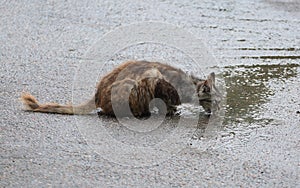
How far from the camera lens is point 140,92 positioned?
6.00 m

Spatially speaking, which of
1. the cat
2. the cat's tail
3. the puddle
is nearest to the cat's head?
the cat

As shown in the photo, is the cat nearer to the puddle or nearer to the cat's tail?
the cat's tail

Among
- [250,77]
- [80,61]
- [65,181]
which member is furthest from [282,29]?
[65,181]

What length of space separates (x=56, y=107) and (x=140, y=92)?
83 centimetres

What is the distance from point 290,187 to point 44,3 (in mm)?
7575

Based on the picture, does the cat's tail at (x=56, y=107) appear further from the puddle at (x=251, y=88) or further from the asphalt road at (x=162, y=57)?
the puddle at (x=251, y=88)

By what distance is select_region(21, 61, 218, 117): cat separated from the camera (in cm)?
599

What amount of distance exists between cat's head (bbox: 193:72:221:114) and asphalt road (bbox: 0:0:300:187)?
20 centimetres

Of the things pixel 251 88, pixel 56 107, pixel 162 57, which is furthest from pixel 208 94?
pixel 162 57

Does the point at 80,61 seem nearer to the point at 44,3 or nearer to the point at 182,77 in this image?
the point at 182,77

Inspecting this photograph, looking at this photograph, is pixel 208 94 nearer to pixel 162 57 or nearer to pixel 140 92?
pixel 140 92

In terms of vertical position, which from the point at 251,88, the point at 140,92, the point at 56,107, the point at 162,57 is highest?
the point at 162,57

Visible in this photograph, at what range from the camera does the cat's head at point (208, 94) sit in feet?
19.9

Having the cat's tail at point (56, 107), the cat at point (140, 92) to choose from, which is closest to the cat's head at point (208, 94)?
the cat at point (140, 92)
